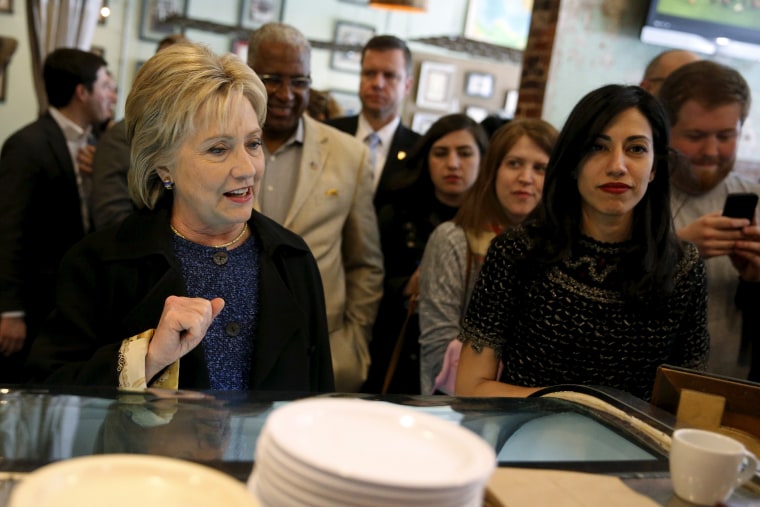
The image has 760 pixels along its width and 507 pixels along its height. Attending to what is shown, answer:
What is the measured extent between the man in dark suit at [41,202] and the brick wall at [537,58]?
2753mm

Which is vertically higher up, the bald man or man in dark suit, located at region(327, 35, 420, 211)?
the bald man

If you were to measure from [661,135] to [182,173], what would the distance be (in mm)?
1270

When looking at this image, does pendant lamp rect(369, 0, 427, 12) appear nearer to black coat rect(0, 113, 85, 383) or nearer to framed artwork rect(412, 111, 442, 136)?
framed artwork rect(412, 111, 442, 136)

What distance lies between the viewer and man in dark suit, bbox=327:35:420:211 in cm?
433

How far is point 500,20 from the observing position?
9891mm

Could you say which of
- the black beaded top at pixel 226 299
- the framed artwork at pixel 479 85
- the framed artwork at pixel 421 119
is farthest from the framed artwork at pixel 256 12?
the black beaded top at pixel 226 299

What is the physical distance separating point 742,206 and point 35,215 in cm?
293

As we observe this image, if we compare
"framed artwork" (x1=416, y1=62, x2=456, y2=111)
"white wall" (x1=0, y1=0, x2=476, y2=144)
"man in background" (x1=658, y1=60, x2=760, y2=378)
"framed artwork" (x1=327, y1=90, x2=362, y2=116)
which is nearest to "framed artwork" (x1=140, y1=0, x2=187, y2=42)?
"white wall" (x1=0, y1=0, x2=476, y2=144)

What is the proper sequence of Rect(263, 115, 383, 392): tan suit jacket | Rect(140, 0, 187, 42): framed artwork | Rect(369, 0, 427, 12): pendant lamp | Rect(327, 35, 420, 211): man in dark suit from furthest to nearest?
Rect(140, 0, 187, 42): framed artwork, Rect(369, 0, 427, 12): pendant lamp, Rect(327, 35, 420, 211): man in dark suit, Rect(263, 115, 383, 392): tan suit jacket

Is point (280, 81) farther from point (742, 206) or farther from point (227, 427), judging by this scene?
point (227, 427)

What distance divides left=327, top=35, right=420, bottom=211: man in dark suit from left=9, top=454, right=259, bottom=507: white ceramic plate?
135 inches

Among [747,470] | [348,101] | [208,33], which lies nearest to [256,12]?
[208,33]

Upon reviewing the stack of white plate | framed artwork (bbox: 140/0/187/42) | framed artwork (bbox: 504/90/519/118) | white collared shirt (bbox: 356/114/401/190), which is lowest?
the stack of white plate

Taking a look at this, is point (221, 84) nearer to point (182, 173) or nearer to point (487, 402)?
point (182, 173)
